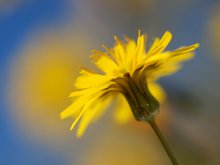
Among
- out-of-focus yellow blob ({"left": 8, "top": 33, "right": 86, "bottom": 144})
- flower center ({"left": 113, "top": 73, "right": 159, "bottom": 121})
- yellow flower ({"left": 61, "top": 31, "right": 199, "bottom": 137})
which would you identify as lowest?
flower center ({"left": 113, "top": 73, "right": 159, "bottom": 121})

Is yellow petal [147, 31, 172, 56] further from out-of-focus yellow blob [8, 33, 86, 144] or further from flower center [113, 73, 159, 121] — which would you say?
out-of-focus yellow blob [8, 33, 86, 144]

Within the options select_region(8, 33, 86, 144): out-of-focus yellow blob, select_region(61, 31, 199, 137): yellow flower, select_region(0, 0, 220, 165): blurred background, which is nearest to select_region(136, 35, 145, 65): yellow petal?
select_region(61, 31, 199, 137): yellow flower

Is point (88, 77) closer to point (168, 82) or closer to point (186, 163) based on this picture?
point (186, 163)

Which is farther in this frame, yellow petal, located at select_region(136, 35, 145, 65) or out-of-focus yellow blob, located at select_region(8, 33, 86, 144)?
out-of-focus yellow blob, located at select_region(8, 33, 86, 144)

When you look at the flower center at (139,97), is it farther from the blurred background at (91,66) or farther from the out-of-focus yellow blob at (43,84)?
the out-of-focus yellow blob at (43,84)

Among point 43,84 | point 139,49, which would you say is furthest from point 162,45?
point 43,84

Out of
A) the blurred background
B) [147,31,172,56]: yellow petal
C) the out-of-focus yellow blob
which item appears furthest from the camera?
the out-of-focus yellow blob

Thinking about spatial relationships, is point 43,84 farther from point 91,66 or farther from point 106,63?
point 106,63
